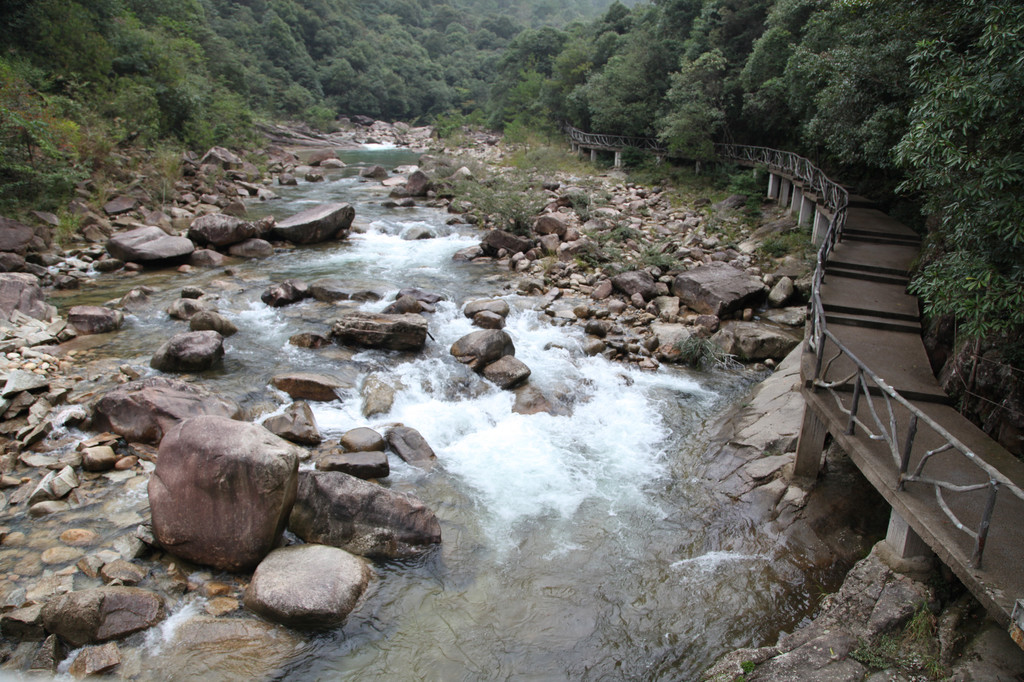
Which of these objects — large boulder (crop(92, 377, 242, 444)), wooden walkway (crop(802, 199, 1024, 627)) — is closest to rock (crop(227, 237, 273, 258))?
large boulder (crop(92, 377, 242, 444))

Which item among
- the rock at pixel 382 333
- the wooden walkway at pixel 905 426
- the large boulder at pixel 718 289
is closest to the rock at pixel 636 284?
the large boulder at pixel 718 289

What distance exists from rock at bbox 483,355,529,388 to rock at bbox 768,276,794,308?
21.2 feet

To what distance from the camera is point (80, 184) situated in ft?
57.1

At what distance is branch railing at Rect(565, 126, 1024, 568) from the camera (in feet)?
13.6

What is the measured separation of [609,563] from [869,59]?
1108 cm

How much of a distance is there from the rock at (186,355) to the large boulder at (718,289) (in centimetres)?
959

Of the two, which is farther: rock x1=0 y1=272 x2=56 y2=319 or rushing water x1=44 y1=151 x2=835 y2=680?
rock x1=0 y1=272 x2=56 y2=319

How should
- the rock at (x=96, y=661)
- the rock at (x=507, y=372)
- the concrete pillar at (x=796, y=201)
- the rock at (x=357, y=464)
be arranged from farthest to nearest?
the concrete pillar at (x=796, y=201), the rock at (x=507, y=372), the rock at (x=357, y=464), the rock at (x=96, y=661)

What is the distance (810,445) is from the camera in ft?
23.0

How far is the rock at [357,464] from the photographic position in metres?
7.44

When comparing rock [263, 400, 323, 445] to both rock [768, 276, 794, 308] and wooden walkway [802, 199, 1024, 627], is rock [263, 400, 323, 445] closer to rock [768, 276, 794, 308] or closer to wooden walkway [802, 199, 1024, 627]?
wooden walkway [802, 199, 1024, 627]

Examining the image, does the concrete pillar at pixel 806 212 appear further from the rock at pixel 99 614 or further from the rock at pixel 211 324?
the rock at pixel 99 614

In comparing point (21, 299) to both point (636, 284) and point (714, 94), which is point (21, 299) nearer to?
point (636, 284)

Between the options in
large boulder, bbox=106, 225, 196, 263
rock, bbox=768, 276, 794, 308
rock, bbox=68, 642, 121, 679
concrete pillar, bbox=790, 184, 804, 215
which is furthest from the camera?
concrete pillar, bbox=790, 184, 804, 215
